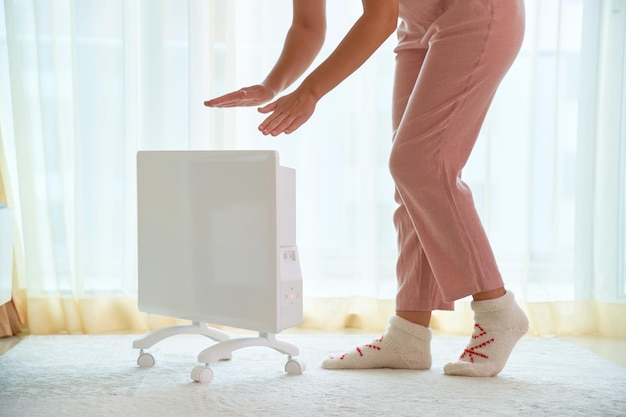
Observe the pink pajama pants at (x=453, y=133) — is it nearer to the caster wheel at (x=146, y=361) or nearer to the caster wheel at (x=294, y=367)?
the caster wheel at (x=294, y=367)

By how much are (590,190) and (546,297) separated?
1.14 feet

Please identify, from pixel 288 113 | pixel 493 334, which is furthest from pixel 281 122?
pixel 493 334

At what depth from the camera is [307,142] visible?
2.37 metres

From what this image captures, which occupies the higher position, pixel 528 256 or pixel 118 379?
pixel 528 256

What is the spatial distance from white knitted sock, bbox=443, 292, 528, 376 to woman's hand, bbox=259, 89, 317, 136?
20.5 inches

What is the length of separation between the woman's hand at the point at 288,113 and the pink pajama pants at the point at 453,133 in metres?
0.26

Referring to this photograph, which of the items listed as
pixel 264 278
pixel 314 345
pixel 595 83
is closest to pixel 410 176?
pixel 264 278

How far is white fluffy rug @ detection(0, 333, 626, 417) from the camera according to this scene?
49.9 inches

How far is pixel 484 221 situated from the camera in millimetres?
2303

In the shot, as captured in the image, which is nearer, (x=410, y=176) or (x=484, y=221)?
(x=410, y=176)

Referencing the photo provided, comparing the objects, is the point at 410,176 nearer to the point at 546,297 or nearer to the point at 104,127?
the point at 546,297

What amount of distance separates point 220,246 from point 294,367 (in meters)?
0.29

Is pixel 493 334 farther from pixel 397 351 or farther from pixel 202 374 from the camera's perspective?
pixel 202 374

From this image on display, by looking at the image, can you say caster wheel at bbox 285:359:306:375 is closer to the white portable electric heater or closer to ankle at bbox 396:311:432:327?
the white portable electric heater
